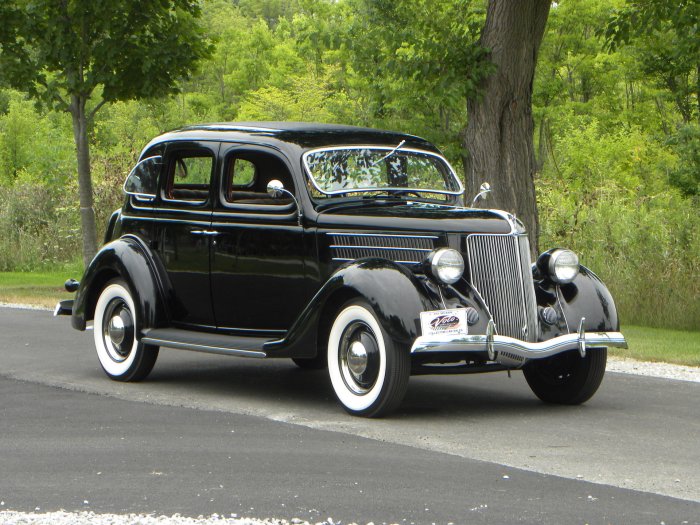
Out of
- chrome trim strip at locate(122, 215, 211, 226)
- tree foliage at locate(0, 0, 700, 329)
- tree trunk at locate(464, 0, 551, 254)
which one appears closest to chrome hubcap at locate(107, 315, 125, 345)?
chrome trim strip at locate(122, 215, 211, 226)

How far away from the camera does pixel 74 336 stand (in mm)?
13055

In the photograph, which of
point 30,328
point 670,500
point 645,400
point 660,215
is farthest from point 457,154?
point 670,500

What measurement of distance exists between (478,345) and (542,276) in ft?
3.95

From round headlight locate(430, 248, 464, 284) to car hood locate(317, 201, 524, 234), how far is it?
0.30 metres

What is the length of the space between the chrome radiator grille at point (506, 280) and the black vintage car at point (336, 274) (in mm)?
11

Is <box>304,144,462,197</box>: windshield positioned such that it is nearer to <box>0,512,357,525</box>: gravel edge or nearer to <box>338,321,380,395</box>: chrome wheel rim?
<box>338,321,380,395</box>: chrome wheel rim

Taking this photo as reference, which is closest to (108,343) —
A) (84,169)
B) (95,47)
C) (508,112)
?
(508,112)

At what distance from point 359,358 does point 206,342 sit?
60.5 inches

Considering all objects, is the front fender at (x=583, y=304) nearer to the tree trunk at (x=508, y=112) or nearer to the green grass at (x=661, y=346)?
the green grass at (x=661, y=346)

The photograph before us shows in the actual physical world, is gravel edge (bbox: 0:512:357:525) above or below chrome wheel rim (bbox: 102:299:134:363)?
below

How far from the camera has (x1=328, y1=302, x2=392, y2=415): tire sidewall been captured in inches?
301

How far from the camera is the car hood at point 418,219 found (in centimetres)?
805

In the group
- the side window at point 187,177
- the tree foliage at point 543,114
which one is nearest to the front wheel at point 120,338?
the side window at point 187,177

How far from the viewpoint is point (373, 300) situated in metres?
7.63
